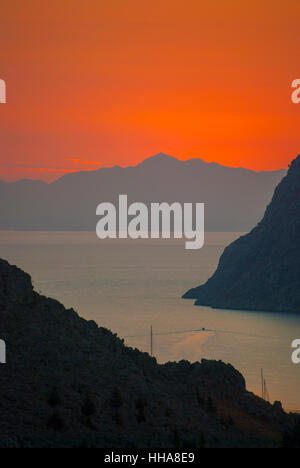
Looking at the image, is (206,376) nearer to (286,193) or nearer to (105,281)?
(286,193)

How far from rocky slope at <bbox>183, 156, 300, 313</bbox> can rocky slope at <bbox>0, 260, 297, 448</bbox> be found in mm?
89610

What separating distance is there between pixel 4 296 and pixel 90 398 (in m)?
6.35

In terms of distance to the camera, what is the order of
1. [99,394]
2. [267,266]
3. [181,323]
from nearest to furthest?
[99,394], [181,323], [267,266]

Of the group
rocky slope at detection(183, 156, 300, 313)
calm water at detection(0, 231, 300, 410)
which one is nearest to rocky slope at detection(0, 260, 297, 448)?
calm water at detection(0, 231, 300, 410)

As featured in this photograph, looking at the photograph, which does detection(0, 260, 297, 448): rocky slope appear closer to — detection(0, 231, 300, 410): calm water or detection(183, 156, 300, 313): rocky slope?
detection(0, 231, 300, 410): calm water

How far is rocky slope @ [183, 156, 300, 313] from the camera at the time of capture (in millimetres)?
121188

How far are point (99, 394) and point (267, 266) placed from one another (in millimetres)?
105398

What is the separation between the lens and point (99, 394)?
79.9 feet

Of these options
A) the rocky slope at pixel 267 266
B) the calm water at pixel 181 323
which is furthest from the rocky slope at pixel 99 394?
the rocky slope at pixel 267 266

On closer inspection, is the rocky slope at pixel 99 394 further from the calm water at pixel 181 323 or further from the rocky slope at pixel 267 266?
the rocky slope at pixel 267 266

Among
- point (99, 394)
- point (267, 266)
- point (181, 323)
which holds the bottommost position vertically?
point (99, 394)

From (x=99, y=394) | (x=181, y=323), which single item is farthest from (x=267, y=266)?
(x=99, y=394)

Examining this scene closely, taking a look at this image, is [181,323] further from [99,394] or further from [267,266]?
[99,394]

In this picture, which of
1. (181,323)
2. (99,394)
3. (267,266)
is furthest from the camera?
(267,266)
